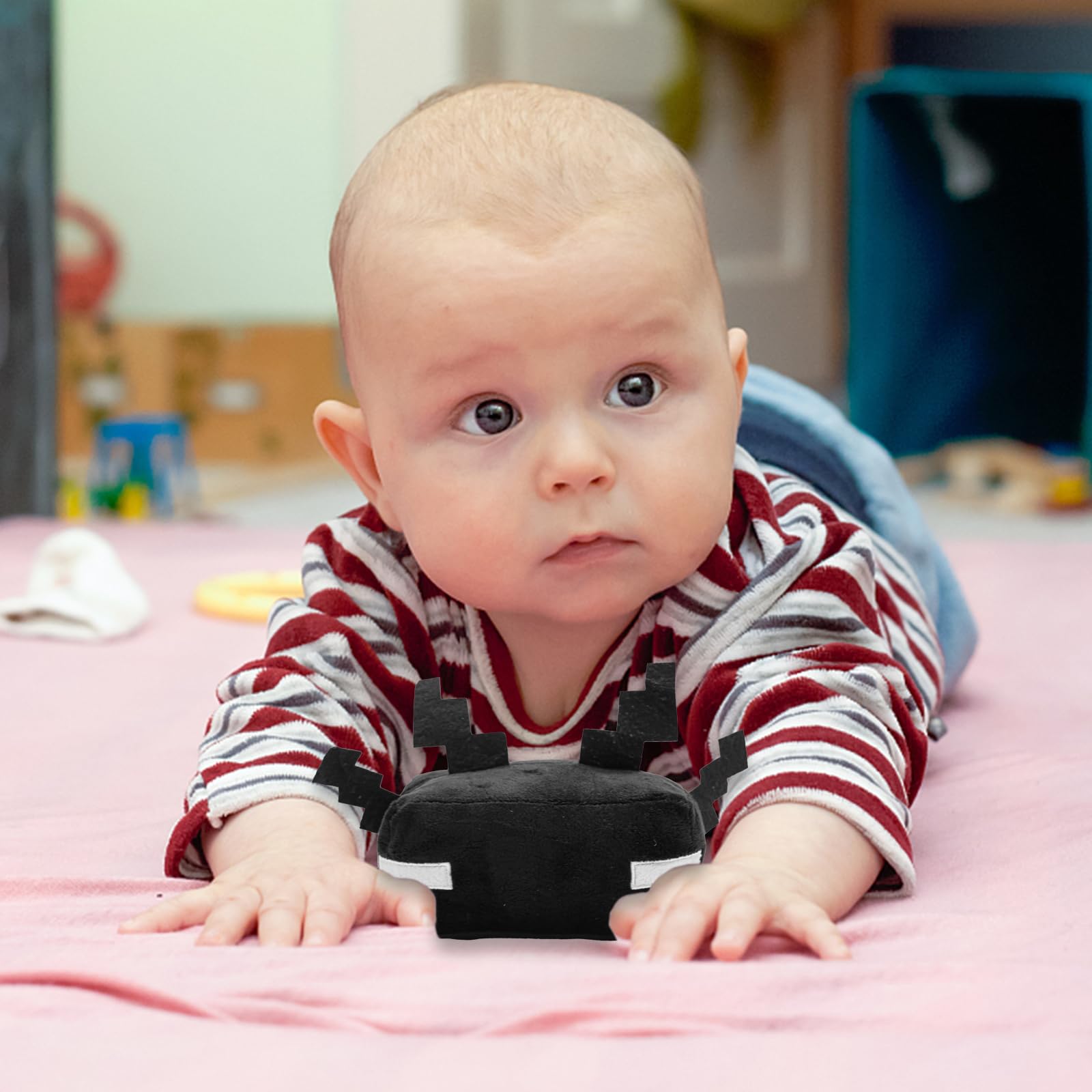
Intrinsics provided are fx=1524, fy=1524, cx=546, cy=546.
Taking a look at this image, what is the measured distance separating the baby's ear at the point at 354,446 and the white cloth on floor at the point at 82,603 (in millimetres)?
620

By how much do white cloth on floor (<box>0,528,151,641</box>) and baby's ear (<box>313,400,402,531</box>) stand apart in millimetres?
620

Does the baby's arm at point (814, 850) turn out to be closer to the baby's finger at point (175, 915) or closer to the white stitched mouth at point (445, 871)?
the white stitched mouth at point (445, 871)

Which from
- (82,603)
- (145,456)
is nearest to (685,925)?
(82,603)

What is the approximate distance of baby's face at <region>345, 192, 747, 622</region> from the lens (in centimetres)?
62

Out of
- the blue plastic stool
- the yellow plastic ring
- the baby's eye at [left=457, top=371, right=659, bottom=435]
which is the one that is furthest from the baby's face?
the blue plastic stool

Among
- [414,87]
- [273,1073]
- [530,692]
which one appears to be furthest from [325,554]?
[414,87]

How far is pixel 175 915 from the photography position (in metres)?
0.61

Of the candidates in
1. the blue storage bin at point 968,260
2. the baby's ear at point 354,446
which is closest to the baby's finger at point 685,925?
the baby's ear at point 354,446

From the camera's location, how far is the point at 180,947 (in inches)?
22.7

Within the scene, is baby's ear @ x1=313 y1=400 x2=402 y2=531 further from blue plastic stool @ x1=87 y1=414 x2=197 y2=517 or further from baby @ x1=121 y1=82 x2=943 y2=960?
blue plastic stool @ x1=87 y1=414 x2=197 y2=517

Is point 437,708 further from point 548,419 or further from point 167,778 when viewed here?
point 167,778

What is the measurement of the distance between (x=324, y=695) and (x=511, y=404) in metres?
0.18

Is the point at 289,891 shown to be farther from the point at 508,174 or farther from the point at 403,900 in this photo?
the point at 508,174

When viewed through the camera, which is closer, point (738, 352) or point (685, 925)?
point (685, 925)
